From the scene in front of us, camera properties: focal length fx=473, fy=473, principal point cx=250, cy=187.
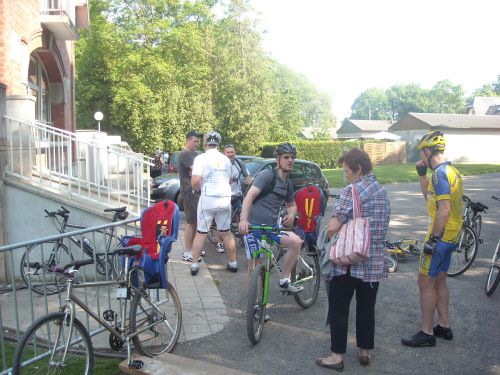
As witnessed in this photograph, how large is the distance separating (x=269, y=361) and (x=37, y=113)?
8885mm

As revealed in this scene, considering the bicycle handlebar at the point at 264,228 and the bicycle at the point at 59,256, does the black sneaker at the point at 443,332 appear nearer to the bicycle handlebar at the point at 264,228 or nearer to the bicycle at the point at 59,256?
the bicycle handlebar at the point at 264,228

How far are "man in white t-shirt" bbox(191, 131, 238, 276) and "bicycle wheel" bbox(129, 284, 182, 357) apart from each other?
2074mm

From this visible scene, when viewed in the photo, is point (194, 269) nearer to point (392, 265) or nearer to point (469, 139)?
point (392, 265)

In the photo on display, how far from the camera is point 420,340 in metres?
4.46

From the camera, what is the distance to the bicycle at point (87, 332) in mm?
3320

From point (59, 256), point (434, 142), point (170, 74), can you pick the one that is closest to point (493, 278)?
point (434, 142)

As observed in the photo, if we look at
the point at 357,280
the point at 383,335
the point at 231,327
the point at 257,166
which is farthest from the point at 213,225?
the point at 357,280

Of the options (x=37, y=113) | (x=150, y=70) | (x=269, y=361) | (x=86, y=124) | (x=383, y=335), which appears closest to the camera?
(x=269, y=361)

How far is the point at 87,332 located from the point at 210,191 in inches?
132

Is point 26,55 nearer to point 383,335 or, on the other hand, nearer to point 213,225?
point 213,225

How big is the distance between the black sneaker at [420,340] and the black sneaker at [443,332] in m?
0.20

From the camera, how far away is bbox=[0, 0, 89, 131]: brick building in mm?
7426

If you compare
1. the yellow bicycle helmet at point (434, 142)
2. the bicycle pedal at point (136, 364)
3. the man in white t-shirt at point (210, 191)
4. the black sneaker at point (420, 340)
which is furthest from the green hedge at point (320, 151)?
the bicycle pedal at point (136, 364)

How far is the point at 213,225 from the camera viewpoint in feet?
29.9
